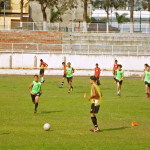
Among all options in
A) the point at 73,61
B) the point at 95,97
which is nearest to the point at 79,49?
the point at 73,61

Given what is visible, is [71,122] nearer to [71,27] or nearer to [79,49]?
[79,49]

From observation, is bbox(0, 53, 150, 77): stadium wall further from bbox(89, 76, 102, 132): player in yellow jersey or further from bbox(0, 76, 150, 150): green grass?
bbox(89, 76, 102, 132): player in yellow jersey

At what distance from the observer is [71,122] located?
17469 millimetres

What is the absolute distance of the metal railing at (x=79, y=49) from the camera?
5122 cm

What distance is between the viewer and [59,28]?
58219mm

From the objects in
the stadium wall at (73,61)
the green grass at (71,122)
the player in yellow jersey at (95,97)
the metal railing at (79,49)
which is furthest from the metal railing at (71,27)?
the player in yellow jersey at (95,97)

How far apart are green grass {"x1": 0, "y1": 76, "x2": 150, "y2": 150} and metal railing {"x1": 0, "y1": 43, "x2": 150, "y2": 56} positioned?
22058 mm

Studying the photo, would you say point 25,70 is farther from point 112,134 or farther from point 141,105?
point 112,134

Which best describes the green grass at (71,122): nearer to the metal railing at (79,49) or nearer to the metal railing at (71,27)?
the metal railing at (79,49)

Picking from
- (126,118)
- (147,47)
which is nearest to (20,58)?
(147,47)

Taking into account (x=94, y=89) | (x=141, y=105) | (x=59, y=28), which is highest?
(x=59, y=28)

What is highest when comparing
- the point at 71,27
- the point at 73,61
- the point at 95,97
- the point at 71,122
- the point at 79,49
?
the point at 71,27

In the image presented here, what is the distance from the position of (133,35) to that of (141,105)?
3481 cm

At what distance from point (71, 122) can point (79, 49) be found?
35.2 m
